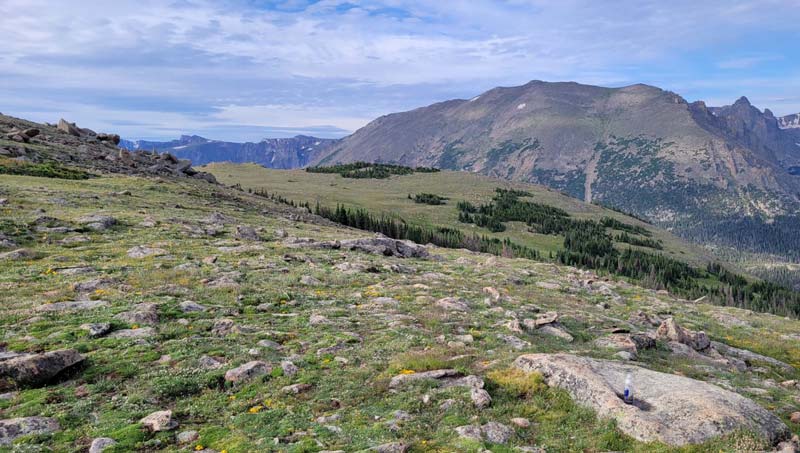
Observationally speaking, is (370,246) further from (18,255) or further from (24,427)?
(24,427)

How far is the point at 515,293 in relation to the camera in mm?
33562

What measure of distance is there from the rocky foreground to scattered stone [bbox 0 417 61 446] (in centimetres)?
6

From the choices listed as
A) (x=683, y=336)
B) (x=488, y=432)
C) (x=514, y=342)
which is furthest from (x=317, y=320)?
(x=683, y=336)

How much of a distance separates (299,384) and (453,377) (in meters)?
5.41

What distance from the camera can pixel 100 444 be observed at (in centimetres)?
1157

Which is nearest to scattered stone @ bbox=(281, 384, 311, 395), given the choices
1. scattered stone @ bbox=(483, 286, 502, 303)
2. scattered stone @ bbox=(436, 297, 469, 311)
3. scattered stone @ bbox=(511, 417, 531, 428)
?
scattered stone @ bbox=(511, 417, 531, 428)

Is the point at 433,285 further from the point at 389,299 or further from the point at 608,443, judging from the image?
the point at 608,443

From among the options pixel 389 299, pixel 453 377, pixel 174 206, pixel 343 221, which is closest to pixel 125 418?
pixel 453 377

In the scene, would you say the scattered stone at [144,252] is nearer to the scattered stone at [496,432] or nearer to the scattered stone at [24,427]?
the scattered stone at [24,427]

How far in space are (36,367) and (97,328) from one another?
4.13 metres

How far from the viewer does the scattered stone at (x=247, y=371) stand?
621 inches

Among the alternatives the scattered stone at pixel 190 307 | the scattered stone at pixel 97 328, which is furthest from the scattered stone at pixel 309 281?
the scattered stone at pixel 97 328

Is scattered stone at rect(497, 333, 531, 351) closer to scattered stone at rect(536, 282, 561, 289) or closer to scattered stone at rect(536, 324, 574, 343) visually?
scattered stone at rect(536, 324, 574, 343)

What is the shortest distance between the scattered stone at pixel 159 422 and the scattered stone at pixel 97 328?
7559 millimetres
